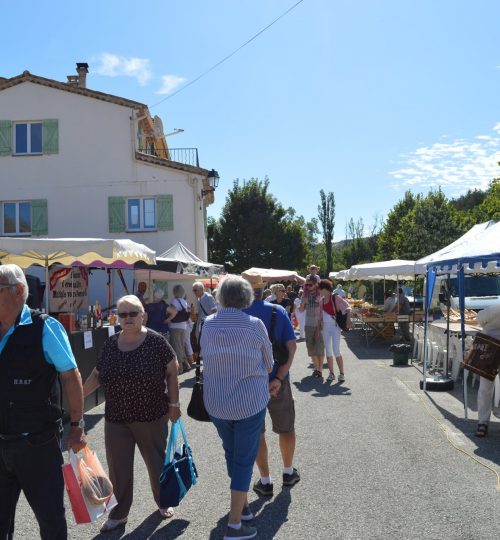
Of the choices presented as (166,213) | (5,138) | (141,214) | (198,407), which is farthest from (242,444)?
(5,138)

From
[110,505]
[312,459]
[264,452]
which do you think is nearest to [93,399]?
[312,459]

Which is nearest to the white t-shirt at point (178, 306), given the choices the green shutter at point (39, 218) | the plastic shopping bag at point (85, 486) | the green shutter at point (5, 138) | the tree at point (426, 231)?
the plastic shopping bag at point (85, 486)

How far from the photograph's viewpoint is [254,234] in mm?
42625

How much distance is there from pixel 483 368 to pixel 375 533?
347cm

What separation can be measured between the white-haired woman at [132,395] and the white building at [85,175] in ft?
59.9

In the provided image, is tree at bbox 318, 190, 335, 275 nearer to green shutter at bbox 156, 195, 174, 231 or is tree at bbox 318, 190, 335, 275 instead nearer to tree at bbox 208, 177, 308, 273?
tree at bbox 208, 177, 308, 273

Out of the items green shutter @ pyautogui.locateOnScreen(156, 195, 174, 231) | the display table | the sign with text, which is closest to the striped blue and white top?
the display table

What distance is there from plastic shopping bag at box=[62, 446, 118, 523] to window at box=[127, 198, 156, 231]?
19.3 m

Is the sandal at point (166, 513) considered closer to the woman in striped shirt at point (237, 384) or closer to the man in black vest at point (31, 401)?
the woman in striped shirt at point (237, 384)

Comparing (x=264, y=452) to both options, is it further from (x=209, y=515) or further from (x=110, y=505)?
(x=110, y=505)

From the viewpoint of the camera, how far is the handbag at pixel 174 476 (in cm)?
445

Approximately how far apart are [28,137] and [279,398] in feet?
67.6

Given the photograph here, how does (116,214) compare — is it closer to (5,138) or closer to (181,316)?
(5,138)

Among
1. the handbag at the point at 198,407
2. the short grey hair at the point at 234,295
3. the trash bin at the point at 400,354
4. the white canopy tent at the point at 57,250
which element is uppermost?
the white canopy tent at the point at 57,250
